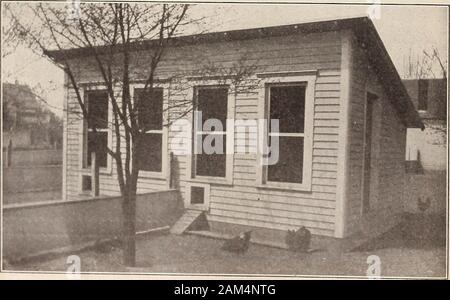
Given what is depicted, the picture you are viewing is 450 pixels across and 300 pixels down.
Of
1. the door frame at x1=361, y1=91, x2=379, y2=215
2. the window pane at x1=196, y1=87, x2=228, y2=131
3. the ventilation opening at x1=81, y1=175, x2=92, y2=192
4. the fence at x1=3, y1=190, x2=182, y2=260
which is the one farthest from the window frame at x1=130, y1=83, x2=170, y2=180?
the door frame at x1=361, y1=91, x2=379, y2=215

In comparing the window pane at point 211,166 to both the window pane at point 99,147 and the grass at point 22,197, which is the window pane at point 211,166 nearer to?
the window pane at point 99,147

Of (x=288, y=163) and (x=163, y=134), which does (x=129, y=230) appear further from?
(x=288, y=163)

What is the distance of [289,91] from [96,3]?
6.17 feet

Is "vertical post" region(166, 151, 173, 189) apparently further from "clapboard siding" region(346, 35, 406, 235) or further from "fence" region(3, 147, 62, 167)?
"clapboard siding" region(346, 35, 406, 235)

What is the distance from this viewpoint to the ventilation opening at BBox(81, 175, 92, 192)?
4672mm

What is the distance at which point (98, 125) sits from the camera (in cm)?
439

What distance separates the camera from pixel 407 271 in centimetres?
373

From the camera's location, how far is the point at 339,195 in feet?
12.9

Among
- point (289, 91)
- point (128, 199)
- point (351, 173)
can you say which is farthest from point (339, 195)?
point (128, 199)

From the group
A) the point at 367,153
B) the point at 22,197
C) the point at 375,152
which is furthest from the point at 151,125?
the point at 375,152
